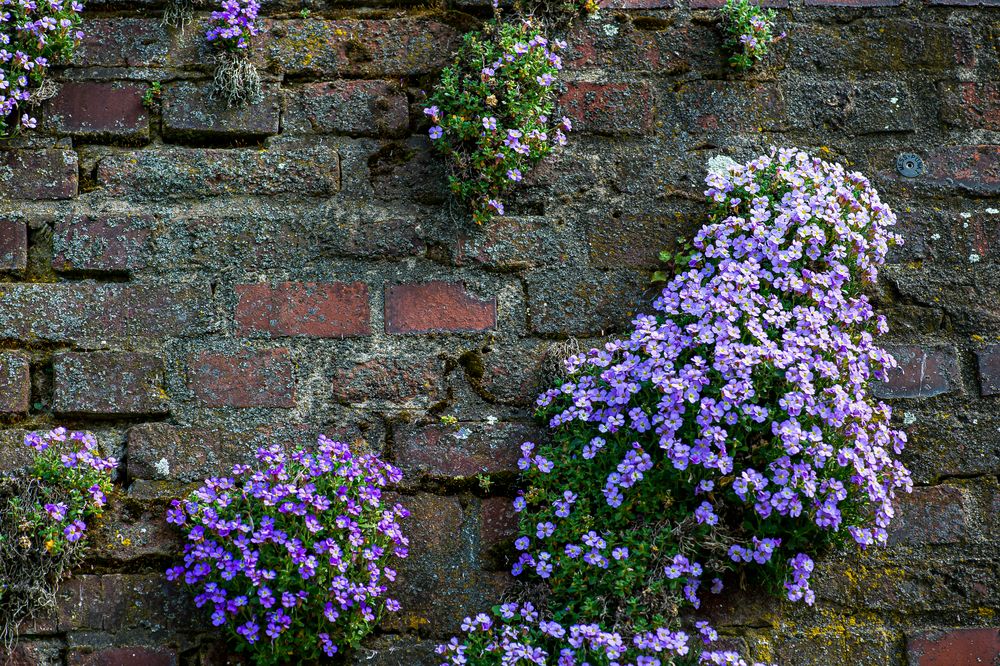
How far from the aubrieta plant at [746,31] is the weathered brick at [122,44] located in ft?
4.20

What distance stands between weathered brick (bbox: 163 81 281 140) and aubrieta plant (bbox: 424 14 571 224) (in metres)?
0.37

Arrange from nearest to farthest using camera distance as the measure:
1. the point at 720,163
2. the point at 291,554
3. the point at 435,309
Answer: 1. the point at 291,554
2. the point at 435,309
3. the point at 720,163

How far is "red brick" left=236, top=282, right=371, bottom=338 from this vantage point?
2.21 metres

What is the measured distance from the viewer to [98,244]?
7.29 feet

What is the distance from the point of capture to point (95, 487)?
207 cm

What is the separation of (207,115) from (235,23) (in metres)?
0.21

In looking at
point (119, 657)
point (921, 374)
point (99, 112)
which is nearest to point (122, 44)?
point (99, 112)

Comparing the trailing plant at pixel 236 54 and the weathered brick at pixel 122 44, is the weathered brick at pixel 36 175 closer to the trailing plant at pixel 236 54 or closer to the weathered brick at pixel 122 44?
the weathered brick at pixel 122 44

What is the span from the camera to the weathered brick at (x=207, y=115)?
7.51 ft

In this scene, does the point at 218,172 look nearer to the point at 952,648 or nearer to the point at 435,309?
the point at 435,309

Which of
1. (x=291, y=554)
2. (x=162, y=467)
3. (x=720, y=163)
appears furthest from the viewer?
(x=720, y=163)

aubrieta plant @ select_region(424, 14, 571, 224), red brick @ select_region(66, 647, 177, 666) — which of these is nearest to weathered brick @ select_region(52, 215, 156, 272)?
aubrieta plant @ select_region(424, 14, 571, 224)

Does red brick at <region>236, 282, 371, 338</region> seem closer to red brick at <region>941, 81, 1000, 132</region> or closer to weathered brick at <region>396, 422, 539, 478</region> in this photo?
weathered brick at <region>396, 422, 539, 478</region>

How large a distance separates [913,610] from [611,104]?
128cm
